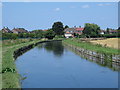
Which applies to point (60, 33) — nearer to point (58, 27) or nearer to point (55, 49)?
point (58, 27)

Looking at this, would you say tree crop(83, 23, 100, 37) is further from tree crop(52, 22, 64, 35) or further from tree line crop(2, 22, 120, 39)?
tree crop(52, 22, 64, 35)

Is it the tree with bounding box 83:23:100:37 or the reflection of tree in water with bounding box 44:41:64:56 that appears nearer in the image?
the reflection of tree in water with bounding box 44:41:64:56

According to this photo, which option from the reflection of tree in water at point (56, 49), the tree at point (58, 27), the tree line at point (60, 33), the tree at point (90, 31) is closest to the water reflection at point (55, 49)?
the reflection of tree in water at point (56, 49)

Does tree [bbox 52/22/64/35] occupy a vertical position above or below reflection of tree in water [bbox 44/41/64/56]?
above

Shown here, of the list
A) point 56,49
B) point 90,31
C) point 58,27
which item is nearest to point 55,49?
point 56,49

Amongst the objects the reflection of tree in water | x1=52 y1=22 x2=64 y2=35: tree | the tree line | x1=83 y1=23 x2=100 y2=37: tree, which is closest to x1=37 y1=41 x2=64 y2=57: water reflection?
the reflection of tree in water

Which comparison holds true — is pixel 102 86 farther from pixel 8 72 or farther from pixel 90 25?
pixel 90 25

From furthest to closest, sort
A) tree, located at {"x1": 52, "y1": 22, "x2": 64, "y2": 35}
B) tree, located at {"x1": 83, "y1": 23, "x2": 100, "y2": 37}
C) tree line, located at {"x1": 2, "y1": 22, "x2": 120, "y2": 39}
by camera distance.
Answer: tree, located at {"x1": 52, "y1": 22, "x2": 64, "y2": 35} → tree, located at {"x1": 83, "y1": 23, "x2": 100, "y2": 37} → tree line, located at {"x1": 2, "y1": 22, "x2": 120, "y2": 39}

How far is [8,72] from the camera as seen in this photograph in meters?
14.4

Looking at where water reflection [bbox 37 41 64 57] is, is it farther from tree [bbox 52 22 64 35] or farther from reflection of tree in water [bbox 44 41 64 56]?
tree [bbox 52 22 64 35]

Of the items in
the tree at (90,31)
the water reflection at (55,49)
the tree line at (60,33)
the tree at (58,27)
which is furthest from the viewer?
the tree at (58,27)

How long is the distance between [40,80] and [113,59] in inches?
387

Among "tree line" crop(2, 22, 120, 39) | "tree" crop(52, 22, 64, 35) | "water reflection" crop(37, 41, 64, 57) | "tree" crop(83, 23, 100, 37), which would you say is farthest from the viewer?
"tree" crop(52, 22, 64, 35)

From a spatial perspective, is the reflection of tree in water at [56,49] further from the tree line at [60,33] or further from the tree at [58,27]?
the tree at [58,27]
